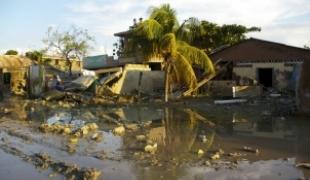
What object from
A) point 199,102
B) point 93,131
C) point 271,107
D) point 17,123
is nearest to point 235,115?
point 271,107

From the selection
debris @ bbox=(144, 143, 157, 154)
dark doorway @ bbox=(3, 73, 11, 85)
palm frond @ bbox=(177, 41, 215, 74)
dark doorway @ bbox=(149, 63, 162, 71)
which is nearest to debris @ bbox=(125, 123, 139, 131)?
debris @ bbox=(144, 143, 157, 154)

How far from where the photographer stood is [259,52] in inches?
1067

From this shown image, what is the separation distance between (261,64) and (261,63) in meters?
0.06

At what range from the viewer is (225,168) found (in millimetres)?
9070

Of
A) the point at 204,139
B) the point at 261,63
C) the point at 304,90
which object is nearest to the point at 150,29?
the point at 304,90

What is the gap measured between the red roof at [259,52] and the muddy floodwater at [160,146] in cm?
770

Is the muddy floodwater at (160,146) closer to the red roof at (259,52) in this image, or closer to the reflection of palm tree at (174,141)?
the reflection of palm tree at (174,141)

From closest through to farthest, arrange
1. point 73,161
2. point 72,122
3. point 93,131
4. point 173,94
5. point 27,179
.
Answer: point 27,179 → point 73,161 → point 93,131 → point 72,122 → point 173,94

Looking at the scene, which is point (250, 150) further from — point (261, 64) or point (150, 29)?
point (261, 64)

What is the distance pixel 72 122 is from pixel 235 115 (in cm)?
663

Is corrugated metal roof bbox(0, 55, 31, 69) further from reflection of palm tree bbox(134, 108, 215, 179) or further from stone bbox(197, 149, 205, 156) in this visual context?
stone bbox(197, 149, 205, 156)

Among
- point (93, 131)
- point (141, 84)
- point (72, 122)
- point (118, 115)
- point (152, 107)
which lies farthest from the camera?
point (141, 84)

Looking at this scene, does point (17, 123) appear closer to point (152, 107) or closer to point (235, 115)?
point (152, 107)

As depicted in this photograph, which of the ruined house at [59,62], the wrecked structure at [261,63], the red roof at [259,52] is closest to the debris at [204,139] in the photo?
the wrecked structure at [261,63]
